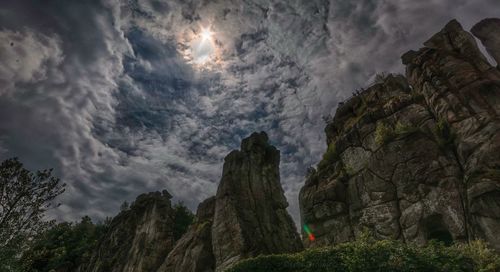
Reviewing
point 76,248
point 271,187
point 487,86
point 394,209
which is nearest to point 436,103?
point 487,86

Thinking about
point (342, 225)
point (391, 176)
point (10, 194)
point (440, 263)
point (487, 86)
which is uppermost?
point (487, 86)

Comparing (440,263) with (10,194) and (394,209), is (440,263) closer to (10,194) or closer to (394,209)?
(394,209)

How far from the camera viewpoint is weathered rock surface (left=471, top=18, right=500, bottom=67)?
1302 inches

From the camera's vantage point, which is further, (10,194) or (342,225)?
(342,225)

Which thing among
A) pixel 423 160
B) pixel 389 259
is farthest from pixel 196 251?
pixel 423 160

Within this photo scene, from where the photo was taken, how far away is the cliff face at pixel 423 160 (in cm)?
2264

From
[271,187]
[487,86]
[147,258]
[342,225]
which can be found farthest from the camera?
[147,258]

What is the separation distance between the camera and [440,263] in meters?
17.4

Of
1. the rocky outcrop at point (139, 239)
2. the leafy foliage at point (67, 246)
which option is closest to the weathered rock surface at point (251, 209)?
the rocky outcrop at point (139, 239)

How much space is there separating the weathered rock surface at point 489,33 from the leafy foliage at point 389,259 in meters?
25.4

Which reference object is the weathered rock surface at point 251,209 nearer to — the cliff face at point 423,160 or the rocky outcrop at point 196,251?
the rocky outcrop at point 196,251

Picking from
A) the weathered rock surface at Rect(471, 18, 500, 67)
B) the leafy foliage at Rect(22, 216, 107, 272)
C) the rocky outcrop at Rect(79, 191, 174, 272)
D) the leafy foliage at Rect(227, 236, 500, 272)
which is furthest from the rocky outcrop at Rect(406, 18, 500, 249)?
the leafy foliage at Rect(22, 216, 107, 272)

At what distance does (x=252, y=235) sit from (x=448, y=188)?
19.1 m

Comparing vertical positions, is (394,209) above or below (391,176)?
below
